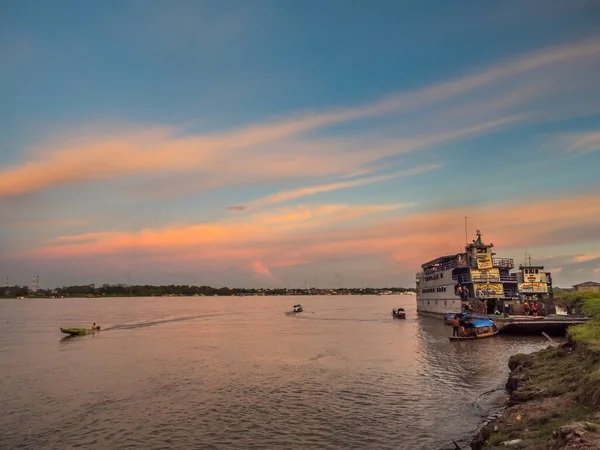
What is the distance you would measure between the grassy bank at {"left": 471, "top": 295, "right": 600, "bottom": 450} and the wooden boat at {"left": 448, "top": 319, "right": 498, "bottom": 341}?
36.9 metres

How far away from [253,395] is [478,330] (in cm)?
4531

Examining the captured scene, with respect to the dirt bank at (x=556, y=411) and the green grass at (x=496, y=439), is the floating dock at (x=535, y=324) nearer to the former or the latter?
the dirt bank at (x=556, y=411)

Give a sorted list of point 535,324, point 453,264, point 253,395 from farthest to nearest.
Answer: point 453,264, point 535,324, point 253,395

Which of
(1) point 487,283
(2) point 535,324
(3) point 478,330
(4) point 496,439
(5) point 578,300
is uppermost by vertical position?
(1) point 487,283

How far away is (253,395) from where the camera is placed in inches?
1318

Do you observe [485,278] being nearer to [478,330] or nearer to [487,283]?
[487,283]

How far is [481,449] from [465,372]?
24.8m

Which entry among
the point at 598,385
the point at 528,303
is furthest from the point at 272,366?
the point at 528,303

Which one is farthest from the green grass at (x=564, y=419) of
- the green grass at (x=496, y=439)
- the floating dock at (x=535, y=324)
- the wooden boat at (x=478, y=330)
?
the floating dock at (x=535, y=324)

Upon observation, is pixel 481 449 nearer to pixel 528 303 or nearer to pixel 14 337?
pixel 528 303

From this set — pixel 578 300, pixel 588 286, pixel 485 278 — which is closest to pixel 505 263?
pixel 485 278

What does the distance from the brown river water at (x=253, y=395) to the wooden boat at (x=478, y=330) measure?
3331mm

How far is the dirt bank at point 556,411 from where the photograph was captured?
13.1 m

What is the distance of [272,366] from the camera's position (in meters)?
46.0
